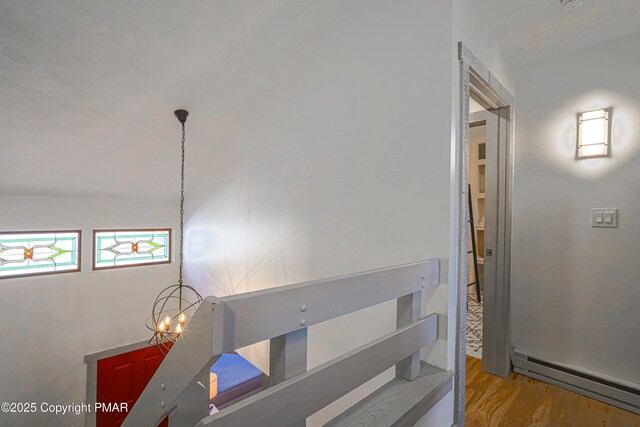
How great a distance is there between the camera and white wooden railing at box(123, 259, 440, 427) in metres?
0.68

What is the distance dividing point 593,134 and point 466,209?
131cm

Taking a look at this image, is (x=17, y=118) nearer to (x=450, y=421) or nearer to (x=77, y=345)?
(x=77, y=345)

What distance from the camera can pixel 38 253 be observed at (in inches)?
117

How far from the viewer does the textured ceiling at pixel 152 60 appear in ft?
5.34

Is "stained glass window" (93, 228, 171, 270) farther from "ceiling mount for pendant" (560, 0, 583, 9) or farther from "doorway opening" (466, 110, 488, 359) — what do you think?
"ceiling mount for pendant" (560, 0, 583, 9)

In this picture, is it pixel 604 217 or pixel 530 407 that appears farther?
pixel 604 217

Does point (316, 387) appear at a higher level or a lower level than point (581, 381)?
higher

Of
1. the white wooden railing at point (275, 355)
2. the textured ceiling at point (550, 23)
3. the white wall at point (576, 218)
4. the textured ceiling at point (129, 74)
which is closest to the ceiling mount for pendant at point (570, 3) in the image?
the textured ceiling at point (550, 23)

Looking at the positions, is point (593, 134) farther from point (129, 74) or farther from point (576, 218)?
point (129, 74)

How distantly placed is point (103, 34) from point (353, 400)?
241 centimetres

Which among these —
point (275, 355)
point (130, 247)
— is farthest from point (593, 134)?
point (130, 247)

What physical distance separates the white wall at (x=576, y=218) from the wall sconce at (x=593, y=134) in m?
0.04

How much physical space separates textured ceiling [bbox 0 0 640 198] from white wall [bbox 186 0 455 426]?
0.24 m

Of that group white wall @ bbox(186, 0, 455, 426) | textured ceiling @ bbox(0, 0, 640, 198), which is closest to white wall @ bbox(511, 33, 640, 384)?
textured ceiling @ bbox(0, 0, 640, 198)
